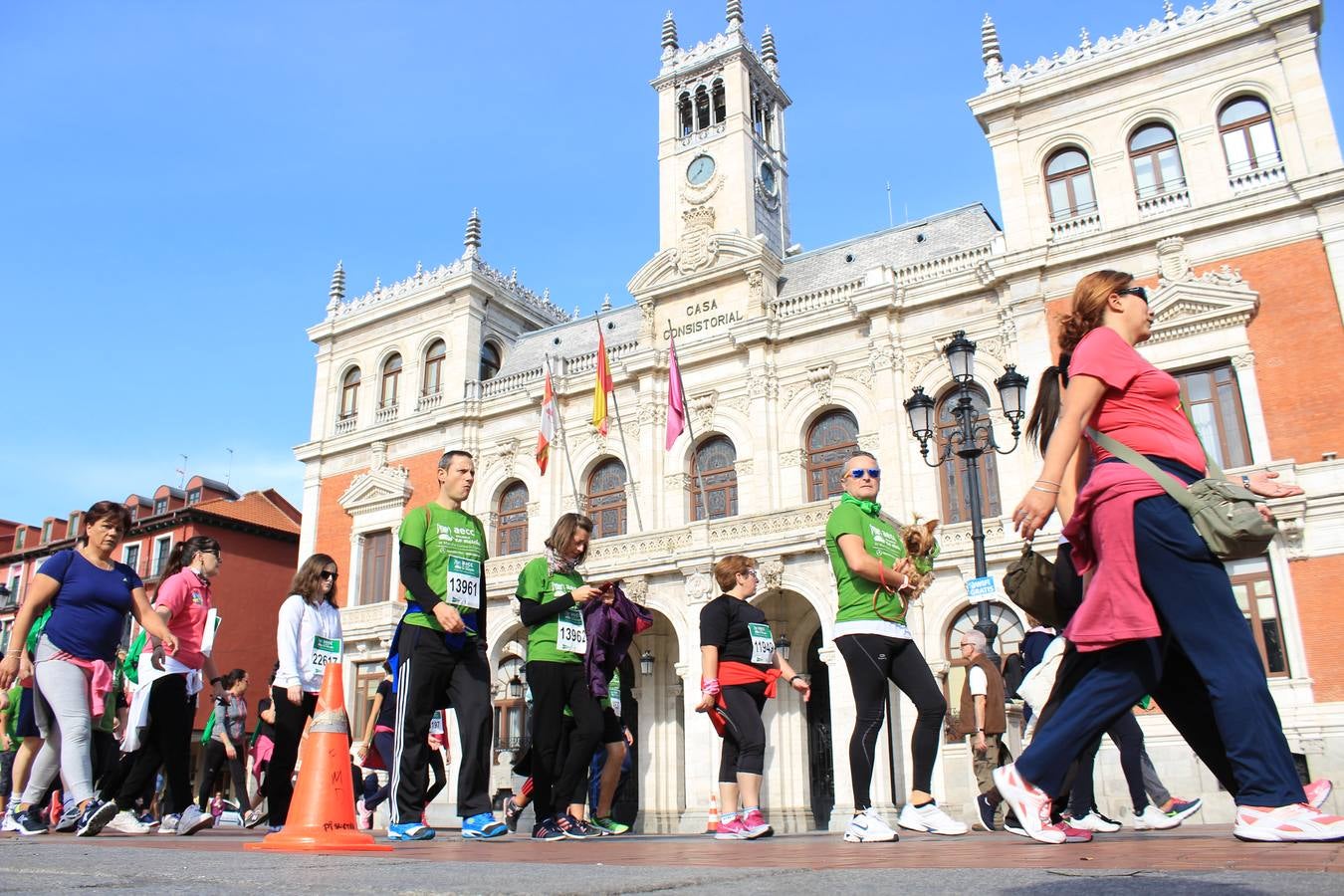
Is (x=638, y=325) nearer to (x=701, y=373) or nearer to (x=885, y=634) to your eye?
(x=701, y=373)

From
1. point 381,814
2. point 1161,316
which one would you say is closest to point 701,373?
point 1161,316

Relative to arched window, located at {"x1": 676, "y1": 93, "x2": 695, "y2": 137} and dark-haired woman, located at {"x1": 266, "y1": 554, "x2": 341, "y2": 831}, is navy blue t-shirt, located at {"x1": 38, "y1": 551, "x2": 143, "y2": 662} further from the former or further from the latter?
arched window, located at {"x1": 676, "y1": 93, "x2": 695, "y2": 137}

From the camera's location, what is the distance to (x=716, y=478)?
23.4m

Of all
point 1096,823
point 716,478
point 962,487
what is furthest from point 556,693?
point 716,478

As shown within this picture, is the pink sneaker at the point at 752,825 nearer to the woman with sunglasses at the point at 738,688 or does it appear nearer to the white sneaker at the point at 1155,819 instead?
the woman with sunglasses at the point at 738,688

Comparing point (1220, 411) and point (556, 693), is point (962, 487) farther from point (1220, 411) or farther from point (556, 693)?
point (556, 693)

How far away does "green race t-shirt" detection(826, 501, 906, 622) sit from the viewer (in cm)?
580

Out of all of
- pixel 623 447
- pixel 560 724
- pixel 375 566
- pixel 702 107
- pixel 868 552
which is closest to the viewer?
pixel 868 552

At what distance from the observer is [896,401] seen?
21141 millimetres

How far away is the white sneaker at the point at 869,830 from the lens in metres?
5.14

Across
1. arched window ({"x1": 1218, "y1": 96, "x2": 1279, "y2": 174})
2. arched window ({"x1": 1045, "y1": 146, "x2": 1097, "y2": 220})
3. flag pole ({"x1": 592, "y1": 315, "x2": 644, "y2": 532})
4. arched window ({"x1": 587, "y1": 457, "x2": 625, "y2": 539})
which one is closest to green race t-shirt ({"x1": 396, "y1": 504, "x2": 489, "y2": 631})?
flag pole ({"x1": 592, "y1": 315, "x2": 644, "y2": 532})

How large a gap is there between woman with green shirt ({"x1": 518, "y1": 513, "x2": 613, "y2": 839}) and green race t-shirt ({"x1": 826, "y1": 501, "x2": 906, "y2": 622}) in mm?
1597

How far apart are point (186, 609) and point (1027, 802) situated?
5895 millimetres

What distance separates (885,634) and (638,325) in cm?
2274
